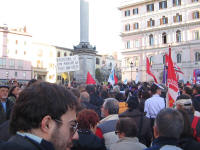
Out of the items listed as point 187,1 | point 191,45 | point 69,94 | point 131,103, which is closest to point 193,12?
A: point 187,1

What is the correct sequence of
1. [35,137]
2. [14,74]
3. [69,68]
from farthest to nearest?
[14,74], [69,68], [35,137]

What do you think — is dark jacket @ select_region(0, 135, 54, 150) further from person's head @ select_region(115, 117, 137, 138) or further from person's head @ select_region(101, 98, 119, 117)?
person's head @ select_region(101, 98, 119, 117)

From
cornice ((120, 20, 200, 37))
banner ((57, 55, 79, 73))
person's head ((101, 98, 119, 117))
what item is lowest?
person's head ((101, 98, 119, 117))

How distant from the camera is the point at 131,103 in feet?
15.9

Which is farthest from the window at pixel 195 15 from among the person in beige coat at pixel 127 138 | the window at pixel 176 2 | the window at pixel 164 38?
the person in beige coat at pixel 127 138

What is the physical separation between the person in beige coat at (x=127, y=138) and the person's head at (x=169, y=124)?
1.66 ft

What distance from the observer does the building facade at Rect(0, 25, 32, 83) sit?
57.2m

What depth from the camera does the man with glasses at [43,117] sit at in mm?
1442

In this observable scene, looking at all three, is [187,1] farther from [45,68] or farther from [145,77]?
[45,68]

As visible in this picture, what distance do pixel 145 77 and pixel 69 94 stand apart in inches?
2005

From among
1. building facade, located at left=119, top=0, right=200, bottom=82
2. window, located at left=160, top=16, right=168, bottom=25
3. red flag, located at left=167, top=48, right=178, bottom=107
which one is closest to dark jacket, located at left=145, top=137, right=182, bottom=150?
red flag, located at left=167, top=48, right=178, bottom=107

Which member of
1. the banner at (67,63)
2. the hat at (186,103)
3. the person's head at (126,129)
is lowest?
the person's head at (126,129)

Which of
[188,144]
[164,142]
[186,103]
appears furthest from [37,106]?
[186,103]

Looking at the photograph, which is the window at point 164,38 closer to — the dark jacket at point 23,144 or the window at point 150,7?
the window at point 150,7
